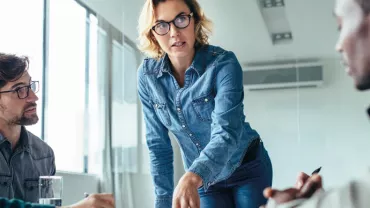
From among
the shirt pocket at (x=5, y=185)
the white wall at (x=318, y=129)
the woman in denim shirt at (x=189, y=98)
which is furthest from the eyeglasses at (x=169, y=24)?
the white wall at (x=318, y=129)

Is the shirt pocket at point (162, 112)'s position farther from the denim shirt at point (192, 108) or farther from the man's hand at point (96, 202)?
the man's hand at point (96, 202)

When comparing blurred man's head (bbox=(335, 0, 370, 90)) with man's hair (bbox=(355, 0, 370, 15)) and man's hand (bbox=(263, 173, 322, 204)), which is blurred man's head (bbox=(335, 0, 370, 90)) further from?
man's hand (bbox=(263, 173, 322, 204))

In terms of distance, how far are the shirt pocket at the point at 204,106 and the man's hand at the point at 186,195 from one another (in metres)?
0.39

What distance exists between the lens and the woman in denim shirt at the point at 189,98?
1448mm

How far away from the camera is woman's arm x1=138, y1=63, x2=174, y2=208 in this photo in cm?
152

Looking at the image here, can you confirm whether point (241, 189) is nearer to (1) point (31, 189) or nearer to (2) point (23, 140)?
(1) point (31, 189)

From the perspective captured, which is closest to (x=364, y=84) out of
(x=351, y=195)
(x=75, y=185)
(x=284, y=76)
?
(x=351, y=195)

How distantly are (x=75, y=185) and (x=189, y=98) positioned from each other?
2.57 m

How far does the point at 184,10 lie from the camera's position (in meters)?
1.52

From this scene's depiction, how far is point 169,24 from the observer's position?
147cm

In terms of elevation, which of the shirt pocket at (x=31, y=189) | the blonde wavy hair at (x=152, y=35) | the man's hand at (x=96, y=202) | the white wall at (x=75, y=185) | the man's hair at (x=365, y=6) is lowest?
the white wall at (x=75, y=185)

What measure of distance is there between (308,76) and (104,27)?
2007mm

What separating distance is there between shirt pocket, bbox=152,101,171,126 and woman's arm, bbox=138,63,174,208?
23 millimetres

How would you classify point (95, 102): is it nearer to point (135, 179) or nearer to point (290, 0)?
point (135, 179)
